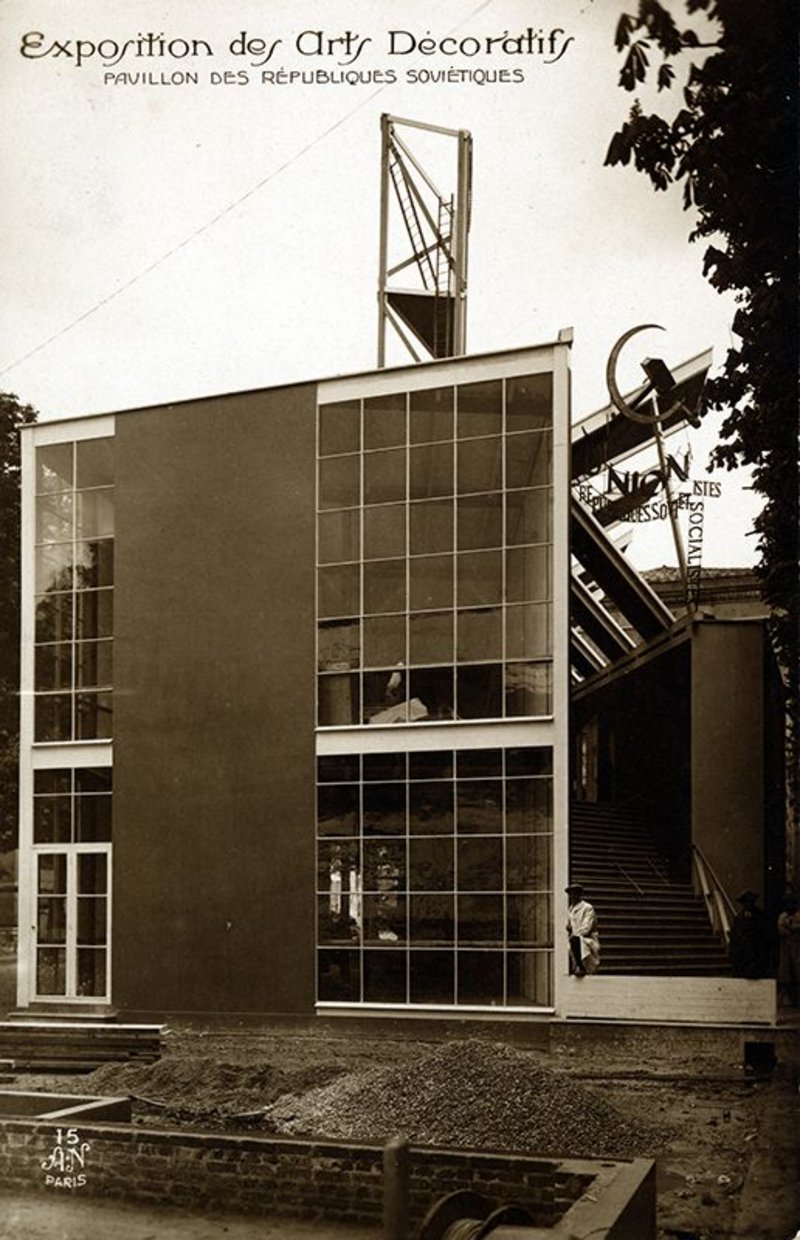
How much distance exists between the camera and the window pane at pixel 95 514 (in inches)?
378

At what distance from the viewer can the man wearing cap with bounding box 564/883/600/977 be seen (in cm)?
950

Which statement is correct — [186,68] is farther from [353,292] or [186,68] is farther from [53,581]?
[53,581]

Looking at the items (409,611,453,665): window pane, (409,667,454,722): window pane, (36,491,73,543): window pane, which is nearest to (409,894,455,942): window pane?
(409,667,454,722): window pane

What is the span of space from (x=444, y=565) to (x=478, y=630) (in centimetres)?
55

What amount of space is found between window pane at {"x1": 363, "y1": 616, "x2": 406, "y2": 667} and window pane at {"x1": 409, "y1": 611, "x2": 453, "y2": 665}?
79 millimetres

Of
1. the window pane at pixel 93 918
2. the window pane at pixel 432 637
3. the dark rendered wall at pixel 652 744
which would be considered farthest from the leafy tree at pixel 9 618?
the dark rendered wall at pixel 652 744

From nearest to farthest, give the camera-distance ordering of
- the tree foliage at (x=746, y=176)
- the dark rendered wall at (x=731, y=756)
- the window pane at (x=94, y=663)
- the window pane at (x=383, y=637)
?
the tree foliage at (x=746, y=176)
the dark rendered wall at (x=731, y=756)
the window pane at (x=94, y=663)
the window pane at (x=383, y=637)

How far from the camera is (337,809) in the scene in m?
10.0

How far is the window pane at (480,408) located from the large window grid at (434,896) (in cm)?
249

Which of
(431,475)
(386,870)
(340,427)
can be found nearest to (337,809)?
(386,870)

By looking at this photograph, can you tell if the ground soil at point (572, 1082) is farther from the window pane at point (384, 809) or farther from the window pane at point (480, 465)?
the window pane at point (480, 465)

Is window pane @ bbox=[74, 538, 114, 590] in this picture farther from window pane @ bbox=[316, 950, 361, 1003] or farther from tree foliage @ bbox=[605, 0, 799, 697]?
tree foliage @ bbox=[605, 0, 799, 697]

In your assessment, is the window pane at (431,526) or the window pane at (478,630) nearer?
the window pane at (478,630)

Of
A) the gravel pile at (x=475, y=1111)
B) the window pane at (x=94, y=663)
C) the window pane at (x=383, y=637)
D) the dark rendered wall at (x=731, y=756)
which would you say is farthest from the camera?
the window pane at (x=383, y=637)
